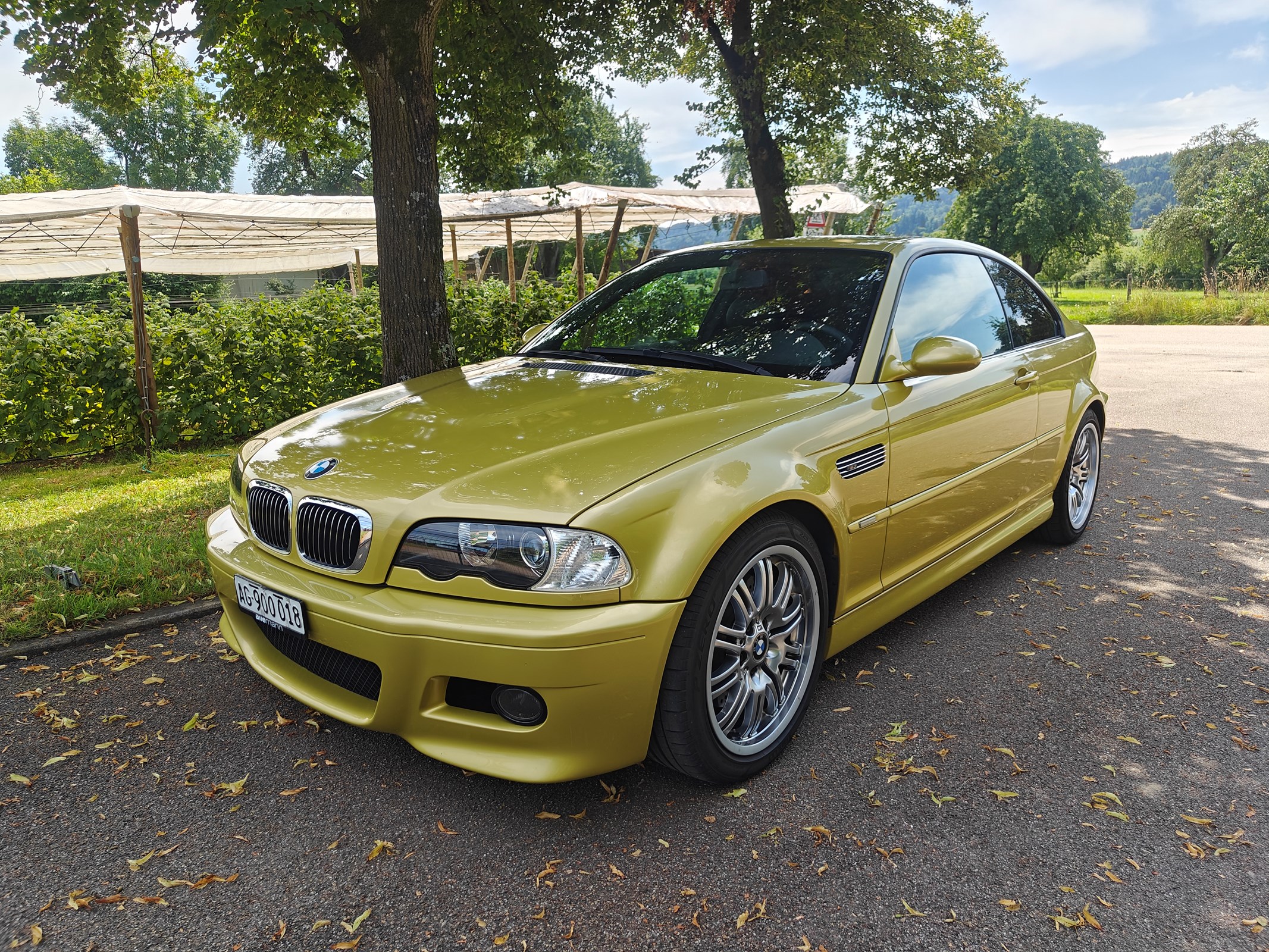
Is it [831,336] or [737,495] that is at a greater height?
[831,336]

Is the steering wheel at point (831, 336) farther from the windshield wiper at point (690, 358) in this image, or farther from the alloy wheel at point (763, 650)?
the alloy wheel at point (763, 650)

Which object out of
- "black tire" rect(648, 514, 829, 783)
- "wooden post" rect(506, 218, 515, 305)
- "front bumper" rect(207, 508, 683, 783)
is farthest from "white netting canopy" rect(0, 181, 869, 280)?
"black tire" rect(648, 514, 829, 783)

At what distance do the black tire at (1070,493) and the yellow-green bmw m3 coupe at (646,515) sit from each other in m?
0.92

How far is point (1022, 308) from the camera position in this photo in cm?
430

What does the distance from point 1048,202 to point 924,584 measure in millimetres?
54673

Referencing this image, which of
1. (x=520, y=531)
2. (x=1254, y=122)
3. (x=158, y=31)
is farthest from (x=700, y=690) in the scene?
(x=1254, y=122)

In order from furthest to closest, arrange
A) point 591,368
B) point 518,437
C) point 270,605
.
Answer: point 591,368 → point 518,437 → point 270,605

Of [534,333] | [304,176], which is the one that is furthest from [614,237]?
[304,176]

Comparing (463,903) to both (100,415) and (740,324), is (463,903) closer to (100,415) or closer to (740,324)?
(740,324)

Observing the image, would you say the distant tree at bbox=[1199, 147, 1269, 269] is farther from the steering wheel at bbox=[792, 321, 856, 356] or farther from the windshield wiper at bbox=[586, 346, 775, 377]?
the windshield wiper at bbox=[586, 346, 775, 377]

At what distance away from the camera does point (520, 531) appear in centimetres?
216

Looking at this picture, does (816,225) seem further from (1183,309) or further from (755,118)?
(1183,309)

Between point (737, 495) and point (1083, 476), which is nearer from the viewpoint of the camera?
point (737, 495)

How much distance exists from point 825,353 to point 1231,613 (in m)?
2.34
